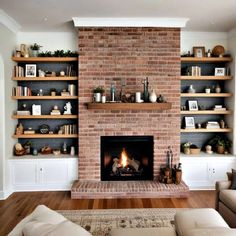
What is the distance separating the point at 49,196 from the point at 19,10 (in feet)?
10.2

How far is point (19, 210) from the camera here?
4.17 m

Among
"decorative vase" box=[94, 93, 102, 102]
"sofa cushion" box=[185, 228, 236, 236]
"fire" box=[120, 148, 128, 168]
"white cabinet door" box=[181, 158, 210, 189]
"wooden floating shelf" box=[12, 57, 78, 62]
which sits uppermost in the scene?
"wooden floating shelf" box=[12, 57, 78, 62]

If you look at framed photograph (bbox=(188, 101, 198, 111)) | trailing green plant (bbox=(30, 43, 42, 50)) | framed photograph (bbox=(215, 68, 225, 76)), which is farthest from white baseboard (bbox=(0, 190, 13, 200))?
framed photograph (bbox=(215, 68, 225, 76))

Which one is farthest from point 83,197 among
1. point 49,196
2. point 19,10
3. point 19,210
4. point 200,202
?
point 19,10

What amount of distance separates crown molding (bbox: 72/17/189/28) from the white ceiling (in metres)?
0.12

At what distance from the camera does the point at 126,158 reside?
521cm

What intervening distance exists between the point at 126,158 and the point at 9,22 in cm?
320

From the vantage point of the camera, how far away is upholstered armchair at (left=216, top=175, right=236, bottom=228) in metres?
3.18

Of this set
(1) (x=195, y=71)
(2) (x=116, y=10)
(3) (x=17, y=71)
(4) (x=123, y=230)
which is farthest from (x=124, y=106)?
(4) (x=123, y=230)

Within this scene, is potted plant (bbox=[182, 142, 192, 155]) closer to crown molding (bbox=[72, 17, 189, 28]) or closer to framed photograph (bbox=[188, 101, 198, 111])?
framed photograph (bbox=[188, 101, 198, 111])

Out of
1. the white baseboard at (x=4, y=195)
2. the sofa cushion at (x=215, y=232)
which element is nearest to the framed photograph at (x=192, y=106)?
the white baseboard at (x=4, y=195)

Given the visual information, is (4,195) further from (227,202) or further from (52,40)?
(227,202)

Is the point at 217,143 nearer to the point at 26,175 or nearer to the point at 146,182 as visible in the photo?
the point at 146,182

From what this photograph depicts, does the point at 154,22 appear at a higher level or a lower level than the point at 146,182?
higher
